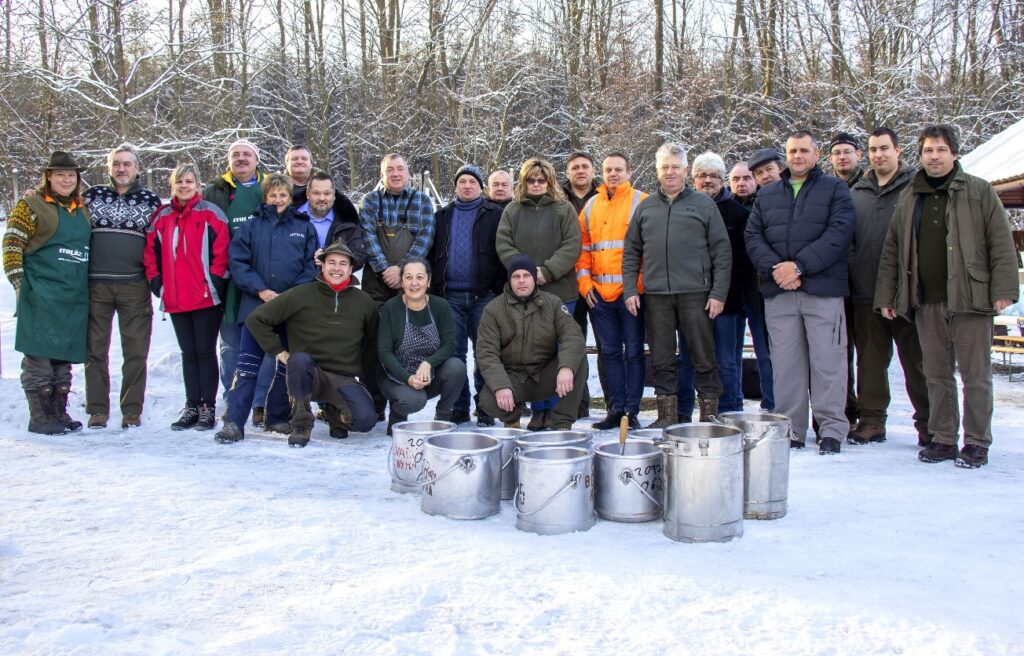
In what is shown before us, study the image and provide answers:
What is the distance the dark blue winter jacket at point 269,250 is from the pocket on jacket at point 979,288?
13.9ft

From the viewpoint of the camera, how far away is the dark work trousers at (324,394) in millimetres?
5465

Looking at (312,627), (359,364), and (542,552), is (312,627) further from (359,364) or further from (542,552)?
(359,364)

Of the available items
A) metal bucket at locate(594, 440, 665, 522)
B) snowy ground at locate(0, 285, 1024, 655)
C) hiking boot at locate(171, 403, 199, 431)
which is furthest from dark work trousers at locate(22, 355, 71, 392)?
metal bucket at locate(594, 440, 665, 522)

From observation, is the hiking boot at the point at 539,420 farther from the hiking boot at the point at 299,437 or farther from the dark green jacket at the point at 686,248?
the hiking boot at the point at 299,437

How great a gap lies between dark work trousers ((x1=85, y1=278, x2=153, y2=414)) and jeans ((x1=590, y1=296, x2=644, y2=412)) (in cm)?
325

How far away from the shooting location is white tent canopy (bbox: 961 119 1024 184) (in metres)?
11.9

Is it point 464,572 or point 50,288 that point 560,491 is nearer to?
point 464,572

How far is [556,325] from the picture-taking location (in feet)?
18.5

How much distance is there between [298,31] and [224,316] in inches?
526

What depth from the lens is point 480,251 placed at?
6.23 metres

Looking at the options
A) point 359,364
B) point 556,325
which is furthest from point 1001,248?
point 359,364

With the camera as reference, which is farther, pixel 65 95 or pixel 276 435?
pixel 65 95

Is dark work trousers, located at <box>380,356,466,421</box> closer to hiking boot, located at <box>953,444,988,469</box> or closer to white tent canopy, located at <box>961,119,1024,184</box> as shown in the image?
hiking boot, located at <box>953,444,988,469</box>

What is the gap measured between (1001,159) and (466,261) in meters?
10.1
